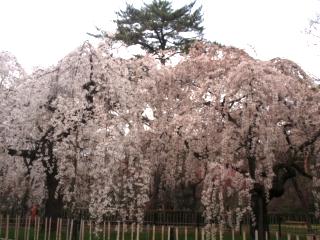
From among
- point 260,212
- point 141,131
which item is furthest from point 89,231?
point 260,212

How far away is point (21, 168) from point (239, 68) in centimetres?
902

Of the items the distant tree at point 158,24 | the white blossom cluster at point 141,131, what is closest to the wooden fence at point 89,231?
the white blossom cluster at point 141,131

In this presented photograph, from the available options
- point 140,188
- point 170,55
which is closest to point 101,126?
point 140,188

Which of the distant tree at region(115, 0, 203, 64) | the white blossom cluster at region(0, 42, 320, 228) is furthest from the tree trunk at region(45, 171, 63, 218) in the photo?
the distant tree at region(115, 0, 203, 64)

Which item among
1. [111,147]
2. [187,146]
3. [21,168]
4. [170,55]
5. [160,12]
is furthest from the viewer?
[160,12]

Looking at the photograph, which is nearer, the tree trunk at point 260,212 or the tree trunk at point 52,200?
the tree trunk at point 260,212

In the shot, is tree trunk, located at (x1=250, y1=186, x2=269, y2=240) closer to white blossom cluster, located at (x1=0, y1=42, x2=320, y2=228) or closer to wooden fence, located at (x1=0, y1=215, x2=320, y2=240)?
white blossom cluster, located at (x1=0, y1=42, x2=320, y2=228)

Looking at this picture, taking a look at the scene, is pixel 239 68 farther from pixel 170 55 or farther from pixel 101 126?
pixel 170 55

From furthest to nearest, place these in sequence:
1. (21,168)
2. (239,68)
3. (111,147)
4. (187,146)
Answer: (21,168) < (187,146) < (239,68) < (111,147)

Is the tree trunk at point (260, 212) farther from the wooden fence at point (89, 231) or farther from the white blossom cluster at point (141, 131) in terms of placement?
the wooden fence at point (89, 231)

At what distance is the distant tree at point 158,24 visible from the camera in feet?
90.0

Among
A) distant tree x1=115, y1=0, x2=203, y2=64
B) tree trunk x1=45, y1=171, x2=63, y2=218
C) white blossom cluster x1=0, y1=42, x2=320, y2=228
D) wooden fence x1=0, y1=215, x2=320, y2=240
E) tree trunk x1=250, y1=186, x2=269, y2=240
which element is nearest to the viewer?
wooden fence x1=0, y1=215, x2=320, y2=240

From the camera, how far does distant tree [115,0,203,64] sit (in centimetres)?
2742

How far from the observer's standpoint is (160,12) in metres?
27.7
